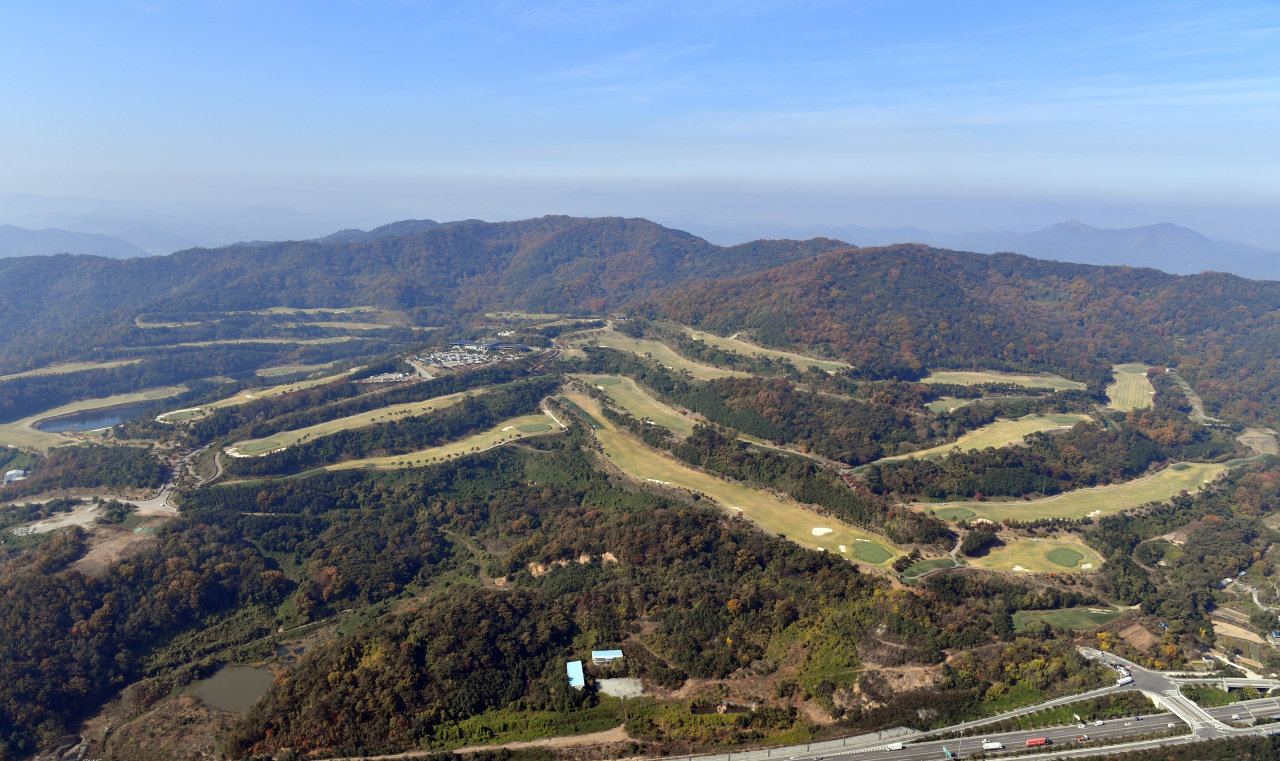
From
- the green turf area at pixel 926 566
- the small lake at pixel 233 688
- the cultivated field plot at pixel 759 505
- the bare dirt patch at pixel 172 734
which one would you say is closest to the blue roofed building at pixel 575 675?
the bare dirt patch at pixel 172 734

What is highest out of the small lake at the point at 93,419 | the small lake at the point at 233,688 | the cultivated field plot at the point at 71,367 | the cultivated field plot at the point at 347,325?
the cultivated field plot at the point at 347,325

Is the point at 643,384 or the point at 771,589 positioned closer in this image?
the point at 771,589

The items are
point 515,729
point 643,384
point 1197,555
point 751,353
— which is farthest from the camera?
point 751,353

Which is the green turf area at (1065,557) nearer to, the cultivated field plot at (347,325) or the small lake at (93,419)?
the small lake at (93,419)

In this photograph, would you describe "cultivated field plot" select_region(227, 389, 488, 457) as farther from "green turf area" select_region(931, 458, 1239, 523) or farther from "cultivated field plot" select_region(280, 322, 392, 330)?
"cultivated field plot" select_region(280, 322, 392, 330)

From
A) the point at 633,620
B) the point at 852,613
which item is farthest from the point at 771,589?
the point at 633,620

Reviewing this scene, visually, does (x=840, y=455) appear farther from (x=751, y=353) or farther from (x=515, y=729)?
(x=515, y=729)

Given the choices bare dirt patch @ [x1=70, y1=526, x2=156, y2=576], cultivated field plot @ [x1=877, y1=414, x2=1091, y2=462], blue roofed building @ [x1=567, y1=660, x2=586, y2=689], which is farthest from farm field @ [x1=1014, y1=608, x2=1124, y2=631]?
bare dirt patch @ [x1=70, y1=526, x2=156, y2=576]

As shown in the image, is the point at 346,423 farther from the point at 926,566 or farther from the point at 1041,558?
the point at 1041,558
